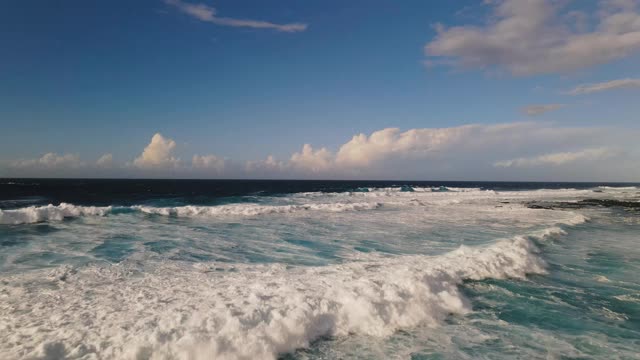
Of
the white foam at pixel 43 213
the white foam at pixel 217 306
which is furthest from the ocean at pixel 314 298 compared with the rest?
the white foam at pixel 43 213

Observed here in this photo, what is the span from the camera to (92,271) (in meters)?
10.6

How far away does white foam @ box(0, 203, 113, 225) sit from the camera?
20.8 meters

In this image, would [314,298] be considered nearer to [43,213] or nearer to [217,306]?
[217,306]

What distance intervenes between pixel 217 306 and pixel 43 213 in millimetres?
20481

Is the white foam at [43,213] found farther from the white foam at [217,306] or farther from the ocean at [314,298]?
the white foam at [217,306]

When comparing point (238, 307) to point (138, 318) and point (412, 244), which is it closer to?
point (138, 318)

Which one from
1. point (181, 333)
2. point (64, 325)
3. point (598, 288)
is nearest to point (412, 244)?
point (598, 288)

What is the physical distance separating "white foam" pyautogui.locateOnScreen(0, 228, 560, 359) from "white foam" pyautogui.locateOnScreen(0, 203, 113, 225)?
13655 millimetres

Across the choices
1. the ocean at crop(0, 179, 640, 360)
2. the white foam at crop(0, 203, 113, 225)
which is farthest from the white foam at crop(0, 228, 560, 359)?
the white foam at crop(0, 203, 113, 225)

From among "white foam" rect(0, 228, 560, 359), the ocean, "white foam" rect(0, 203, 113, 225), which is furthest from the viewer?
"white foam" rect(0, 203, 113, 225)

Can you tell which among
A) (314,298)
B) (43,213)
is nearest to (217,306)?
(314,298)

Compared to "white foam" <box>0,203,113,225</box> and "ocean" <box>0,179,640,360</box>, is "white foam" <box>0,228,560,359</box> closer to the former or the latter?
"ocean" <box>0,179,640,360</box>

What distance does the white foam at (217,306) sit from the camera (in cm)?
604

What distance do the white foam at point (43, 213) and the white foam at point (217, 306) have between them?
538 inches
